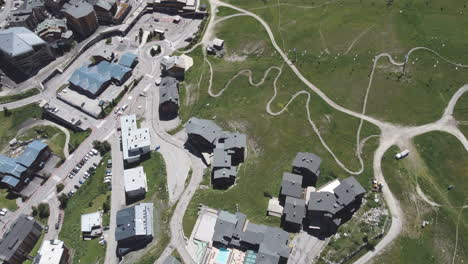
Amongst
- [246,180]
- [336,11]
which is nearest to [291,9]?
[336,11]

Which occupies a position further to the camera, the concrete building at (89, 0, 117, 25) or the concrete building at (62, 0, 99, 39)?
the concrete building at (89, 0, 117, 25)

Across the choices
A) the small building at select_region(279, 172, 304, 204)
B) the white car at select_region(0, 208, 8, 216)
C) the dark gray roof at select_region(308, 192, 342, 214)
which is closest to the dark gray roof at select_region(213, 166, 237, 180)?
the small building at select_region(279, 172, 304, 204)

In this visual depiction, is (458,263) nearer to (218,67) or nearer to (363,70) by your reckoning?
(363,70)

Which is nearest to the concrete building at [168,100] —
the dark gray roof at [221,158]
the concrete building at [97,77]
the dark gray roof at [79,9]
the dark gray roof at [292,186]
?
the concrete building at [97,77]

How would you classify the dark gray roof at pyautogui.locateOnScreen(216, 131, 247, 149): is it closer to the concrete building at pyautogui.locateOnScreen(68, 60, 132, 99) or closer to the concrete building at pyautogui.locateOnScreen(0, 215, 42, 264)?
the concrete building at pyautogui.locateOnScreen(68, 60, 132, 99)

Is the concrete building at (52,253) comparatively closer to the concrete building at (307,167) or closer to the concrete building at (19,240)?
the concrete building at (19,240)
